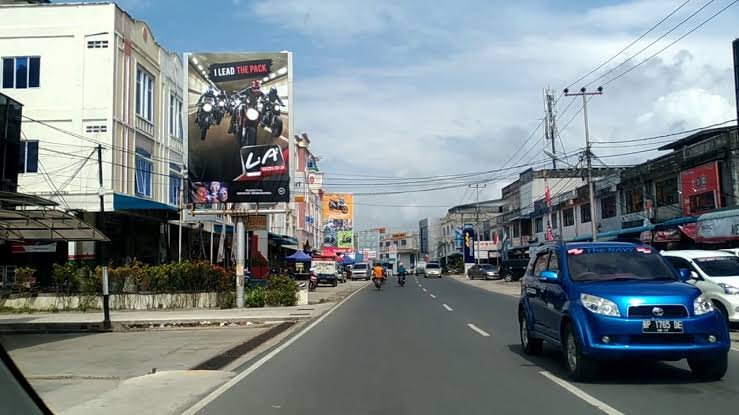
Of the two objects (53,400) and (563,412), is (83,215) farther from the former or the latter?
(563,412)

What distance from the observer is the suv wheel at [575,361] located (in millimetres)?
8969

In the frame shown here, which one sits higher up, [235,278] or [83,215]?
[83,215]

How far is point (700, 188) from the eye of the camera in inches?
1284

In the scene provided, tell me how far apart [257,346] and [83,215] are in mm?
17541

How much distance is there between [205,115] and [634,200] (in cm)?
2796

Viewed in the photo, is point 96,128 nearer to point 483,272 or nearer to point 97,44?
point 97,44

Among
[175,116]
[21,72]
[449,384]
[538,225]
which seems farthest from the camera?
[538,225]

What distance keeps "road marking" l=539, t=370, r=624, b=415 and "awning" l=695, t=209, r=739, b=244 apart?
19.5m

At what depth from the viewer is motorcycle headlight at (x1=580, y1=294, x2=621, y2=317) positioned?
862 centimetres

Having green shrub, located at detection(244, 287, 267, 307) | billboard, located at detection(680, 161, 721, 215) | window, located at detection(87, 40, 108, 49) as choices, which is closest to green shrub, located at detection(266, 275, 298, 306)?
green shrub, located at detection(244, 287, 267, 307)

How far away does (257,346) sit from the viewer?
49.3 ft

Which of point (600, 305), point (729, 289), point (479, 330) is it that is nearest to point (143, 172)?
point (479, 330)

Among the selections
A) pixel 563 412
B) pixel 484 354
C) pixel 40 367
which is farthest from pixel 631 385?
pixel 40 367

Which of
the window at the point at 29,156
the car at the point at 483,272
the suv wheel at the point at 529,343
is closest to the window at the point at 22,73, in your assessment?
the window at the point at 29,156
